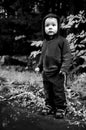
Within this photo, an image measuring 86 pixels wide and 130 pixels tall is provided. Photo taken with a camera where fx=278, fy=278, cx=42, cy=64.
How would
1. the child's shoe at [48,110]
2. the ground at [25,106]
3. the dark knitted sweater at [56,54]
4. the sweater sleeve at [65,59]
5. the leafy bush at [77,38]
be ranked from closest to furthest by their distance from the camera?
the ground at [25,106] < the sweater sleeve at [65,59] < the dark knitted sweater at [56,54] < the child's shoe at [48,110] < the leafy bush at [77,38]

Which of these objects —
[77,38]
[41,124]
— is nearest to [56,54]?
[41,124]

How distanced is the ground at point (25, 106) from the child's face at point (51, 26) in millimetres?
1471

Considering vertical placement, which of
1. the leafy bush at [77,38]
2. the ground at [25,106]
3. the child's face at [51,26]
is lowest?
the ground at [25,106]

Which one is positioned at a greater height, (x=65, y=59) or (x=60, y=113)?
(x=65, y=59)

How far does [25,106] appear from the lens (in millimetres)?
5570

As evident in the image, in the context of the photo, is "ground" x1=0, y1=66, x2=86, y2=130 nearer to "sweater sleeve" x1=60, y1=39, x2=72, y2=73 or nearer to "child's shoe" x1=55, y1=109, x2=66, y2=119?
"child's shoe" x1=55, y1=109, x2=66, y2=119

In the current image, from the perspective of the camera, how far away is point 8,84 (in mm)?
6938

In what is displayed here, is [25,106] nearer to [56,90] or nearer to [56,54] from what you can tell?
[56,90]

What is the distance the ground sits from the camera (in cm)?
429

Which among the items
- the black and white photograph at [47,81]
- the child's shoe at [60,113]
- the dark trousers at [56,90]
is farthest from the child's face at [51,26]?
the child's shoe at [60,113]

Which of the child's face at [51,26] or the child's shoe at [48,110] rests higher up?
the child's face at [51,26]

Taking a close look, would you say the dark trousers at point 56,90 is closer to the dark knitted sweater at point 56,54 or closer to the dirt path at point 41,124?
the dark knitted sweater at point 56,54

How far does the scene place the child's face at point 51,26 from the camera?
4812mm

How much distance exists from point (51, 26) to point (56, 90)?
1.12 m
